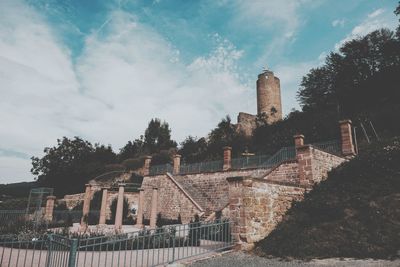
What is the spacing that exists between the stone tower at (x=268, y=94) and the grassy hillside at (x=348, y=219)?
2850cm

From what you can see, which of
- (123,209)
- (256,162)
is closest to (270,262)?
(256,162)

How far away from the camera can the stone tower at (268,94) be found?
39950 millimetres

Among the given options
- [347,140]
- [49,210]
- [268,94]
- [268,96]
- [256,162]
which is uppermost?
[268,94]

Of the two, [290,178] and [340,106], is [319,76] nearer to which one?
[340,106]

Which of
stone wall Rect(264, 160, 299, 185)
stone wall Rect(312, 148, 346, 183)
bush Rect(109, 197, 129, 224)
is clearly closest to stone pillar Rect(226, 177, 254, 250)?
stone wall Rect(312, 148, 346, 183)

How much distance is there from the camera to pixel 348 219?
8.07 metres

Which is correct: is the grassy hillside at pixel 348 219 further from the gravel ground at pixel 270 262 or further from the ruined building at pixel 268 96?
the ruined building at pixel 268 96

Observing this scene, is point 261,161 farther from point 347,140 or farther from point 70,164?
point 70,164

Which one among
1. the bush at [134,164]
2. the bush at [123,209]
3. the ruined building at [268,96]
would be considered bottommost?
the bush at [123,209]

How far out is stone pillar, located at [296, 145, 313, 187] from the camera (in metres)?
12.2

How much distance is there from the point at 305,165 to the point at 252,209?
16.7 feet

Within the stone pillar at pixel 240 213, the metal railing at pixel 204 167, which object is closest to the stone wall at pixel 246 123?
the metal railing at pixel 204 167

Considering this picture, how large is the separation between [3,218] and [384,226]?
78.1 feet

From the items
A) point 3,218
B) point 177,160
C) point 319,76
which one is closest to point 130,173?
point 177,160
